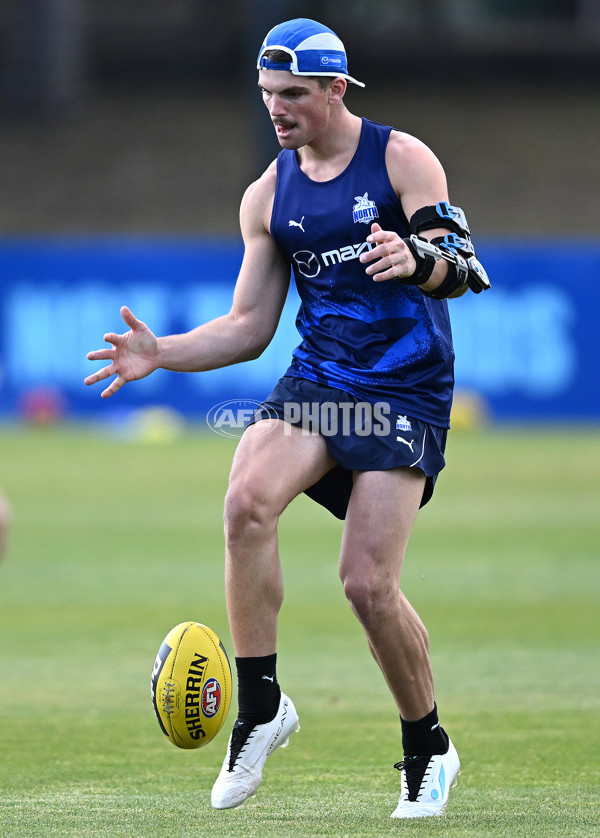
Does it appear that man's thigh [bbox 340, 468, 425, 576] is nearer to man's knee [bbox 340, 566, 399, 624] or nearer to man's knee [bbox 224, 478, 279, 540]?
man's knee [bbox 340, 566, 399, 624]

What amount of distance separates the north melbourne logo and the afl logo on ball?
1.71 m

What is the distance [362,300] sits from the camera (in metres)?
5.39

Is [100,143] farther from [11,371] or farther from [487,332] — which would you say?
[487,332]

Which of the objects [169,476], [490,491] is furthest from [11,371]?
[490,491]

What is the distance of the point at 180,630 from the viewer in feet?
18.1

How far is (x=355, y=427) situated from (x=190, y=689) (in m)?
1.09

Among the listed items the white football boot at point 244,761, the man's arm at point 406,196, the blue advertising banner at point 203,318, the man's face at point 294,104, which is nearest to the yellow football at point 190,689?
the white football boot at point 244,761

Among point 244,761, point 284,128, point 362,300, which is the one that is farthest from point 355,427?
point 244,761

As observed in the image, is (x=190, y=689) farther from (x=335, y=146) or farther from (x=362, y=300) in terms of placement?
(x=335, y=146)

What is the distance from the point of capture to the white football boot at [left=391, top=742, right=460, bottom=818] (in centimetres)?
512

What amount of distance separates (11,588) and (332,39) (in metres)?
6.53

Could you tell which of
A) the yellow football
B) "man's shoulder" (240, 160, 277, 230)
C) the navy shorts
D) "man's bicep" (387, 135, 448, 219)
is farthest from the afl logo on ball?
"man's bicep" (387, 135, 448, 219)

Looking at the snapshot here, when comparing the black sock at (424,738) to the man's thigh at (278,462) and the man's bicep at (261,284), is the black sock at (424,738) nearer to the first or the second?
the man's thigh at (278,462)

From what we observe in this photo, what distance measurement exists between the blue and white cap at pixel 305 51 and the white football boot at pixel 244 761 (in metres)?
2.23
